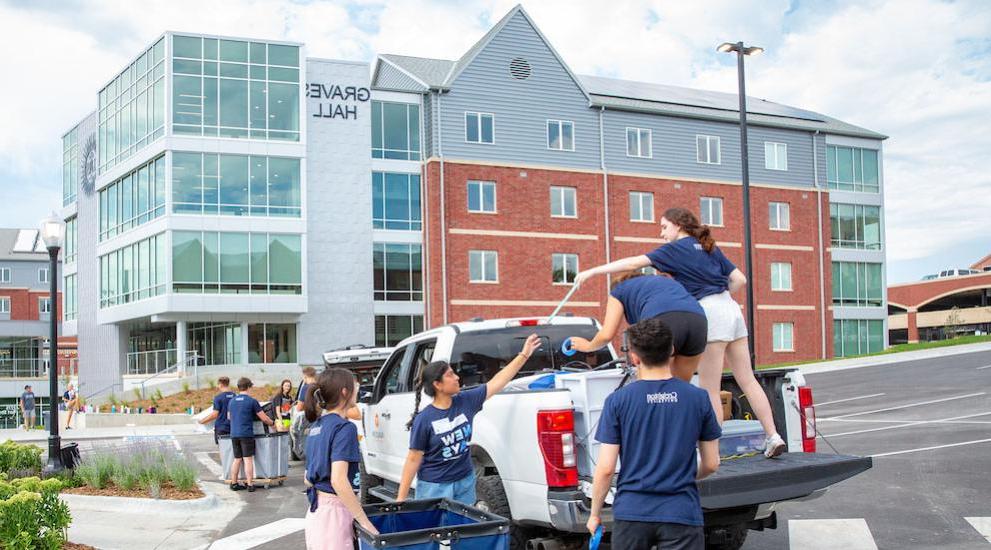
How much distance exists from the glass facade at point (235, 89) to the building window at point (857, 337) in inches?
1143

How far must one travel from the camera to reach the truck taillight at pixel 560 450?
609 centimetres

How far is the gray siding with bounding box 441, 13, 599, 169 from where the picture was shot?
40094 millimetres

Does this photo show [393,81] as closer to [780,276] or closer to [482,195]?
[482,195]

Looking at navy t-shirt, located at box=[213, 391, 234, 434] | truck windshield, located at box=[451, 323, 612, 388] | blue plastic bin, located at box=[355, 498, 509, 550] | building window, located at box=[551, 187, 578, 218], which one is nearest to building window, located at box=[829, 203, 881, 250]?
building window, located at box=[551, 187, 578, 218]

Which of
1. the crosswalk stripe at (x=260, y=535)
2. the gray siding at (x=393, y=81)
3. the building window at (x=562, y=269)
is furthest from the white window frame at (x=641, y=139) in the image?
the crosswalk stripe at (x=260, y=535)

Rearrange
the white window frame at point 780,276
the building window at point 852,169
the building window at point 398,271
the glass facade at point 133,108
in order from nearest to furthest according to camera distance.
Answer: the glass facade at point 133,108 → the building window at point 398,271 → the white window frame at point 780,276 → the building window at point 852,169

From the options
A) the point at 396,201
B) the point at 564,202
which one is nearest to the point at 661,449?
the point at 396,201

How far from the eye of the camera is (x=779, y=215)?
47.2 metres

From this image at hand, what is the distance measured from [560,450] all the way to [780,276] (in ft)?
141

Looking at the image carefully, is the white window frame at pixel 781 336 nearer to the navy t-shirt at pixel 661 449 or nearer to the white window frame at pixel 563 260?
the white window frame at pixel 563 260

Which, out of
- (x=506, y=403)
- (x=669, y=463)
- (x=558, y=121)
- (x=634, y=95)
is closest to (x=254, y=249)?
(x=558, y=121)

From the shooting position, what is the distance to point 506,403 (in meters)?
6.69

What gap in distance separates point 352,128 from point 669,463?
37376mm

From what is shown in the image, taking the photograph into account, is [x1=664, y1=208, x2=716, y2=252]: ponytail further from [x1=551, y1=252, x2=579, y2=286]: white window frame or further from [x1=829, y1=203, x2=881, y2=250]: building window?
[x1=829, y1=203, x2=881, y2=250]: building window
